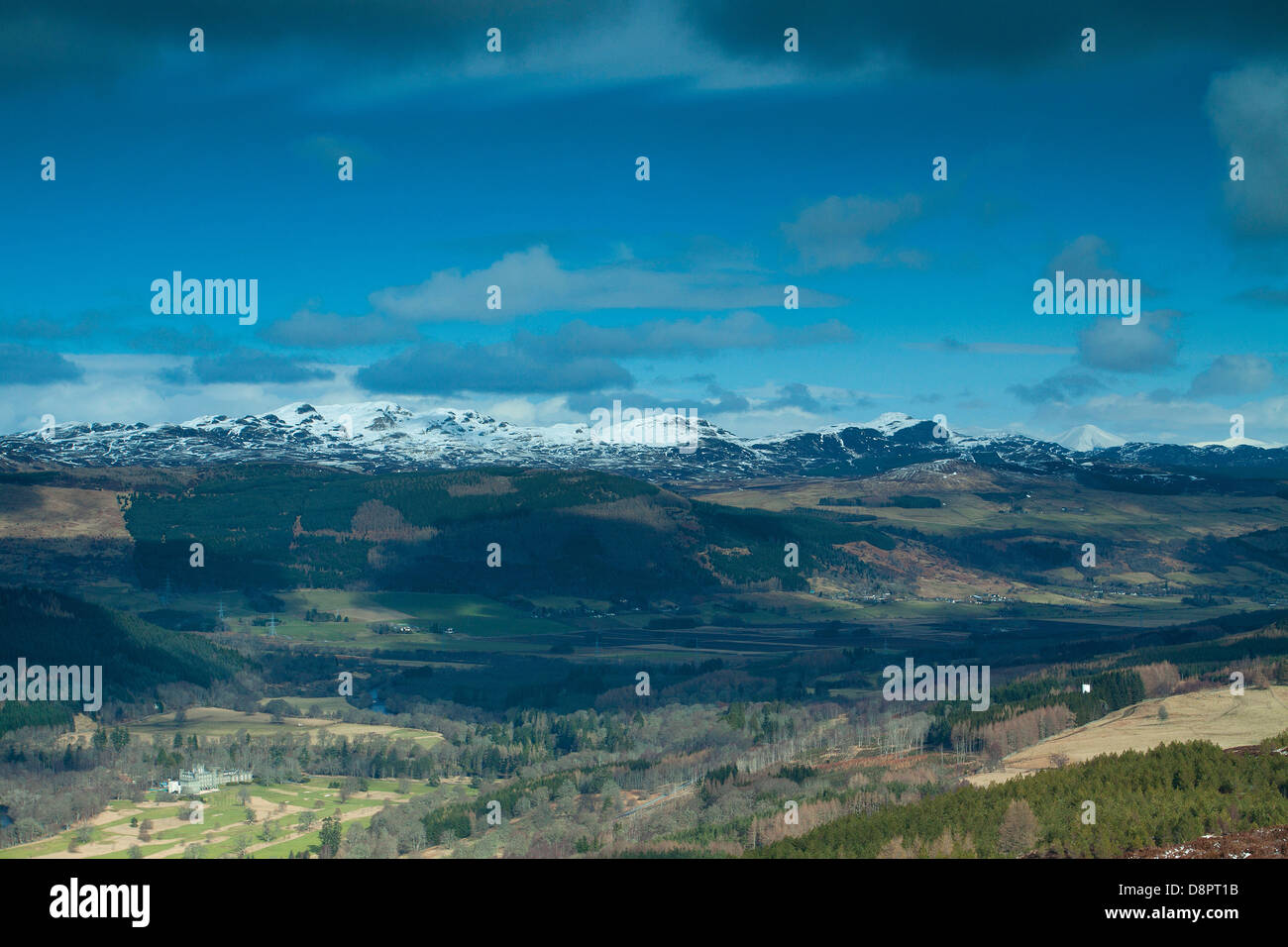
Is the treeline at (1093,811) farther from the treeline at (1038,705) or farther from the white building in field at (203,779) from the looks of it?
the white building in field at (203,779)

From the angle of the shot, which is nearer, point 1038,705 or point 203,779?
point 203,779

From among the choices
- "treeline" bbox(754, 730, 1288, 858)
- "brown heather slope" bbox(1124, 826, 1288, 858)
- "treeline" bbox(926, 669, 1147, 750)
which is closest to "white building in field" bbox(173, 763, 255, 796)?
"treeline" bbox(754, 730, 1288, 858)

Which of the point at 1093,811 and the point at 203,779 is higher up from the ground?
the point at 1093,811

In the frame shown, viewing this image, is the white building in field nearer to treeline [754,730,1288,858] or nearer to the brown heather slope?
treeline [754,730,1288,858]

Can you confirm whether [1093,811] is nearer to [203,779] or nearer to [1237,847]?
[1237,847]

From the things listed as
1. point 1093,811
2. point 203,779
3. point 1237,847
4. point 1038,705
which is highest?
point 1237,847

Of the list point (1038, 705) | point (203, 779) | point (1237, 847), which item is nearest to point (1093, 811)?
point (1237, 847)
